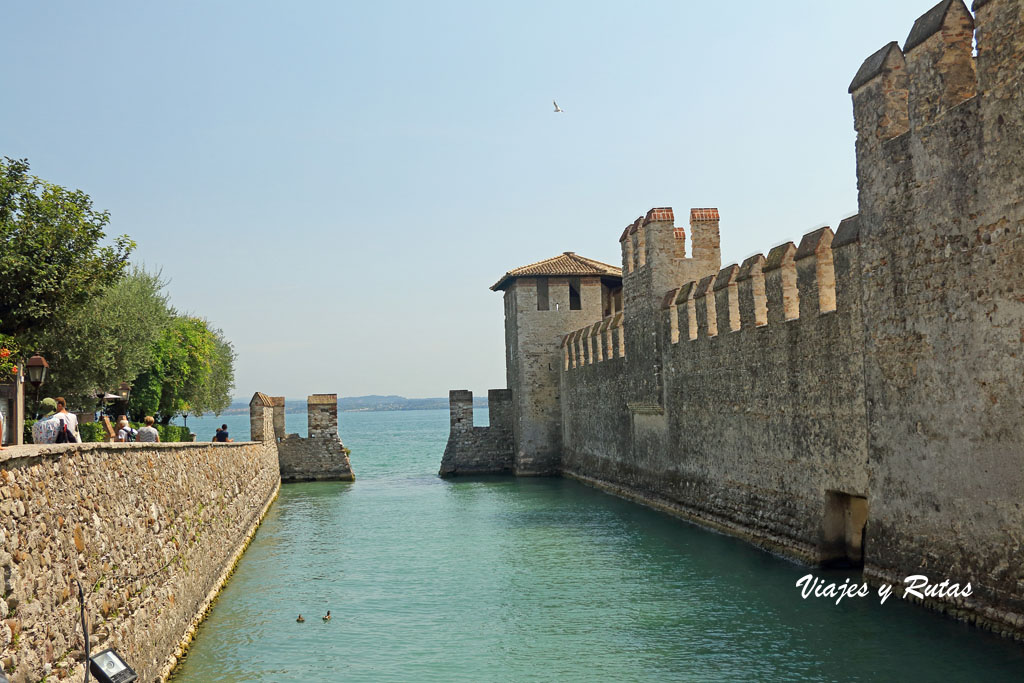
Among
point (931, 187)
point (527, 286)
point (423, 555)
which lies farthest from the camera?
point (527, 286)

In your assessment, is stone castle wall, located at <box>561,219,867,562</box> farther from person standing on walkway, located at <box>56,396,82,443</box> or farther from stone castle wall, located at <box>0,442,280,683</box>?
person standing on walkway, located at <box>56,396,82,443</box>

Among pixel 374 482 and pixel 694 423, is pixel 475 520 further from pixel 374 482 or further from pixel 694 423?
pixel 374 482

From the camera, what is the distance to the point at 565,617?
34.9ft

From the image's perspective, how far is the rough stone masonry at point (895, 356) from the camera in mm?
8141

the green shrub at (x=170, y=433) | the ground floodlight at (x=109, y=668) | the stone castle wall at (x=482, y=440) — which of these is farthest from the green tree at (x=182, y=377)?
the ground floodlight at (x=109, y=668)

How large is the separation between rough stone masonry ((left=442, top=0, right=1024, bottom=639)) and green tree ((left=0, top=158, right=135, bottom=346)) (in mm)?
10196

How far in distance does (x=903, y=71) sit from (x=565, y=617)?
6.93 meters

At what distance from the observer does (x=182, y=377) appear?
3184 cm

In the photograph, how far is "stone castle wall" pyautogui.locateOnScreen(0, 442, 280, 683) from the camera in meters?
5.05

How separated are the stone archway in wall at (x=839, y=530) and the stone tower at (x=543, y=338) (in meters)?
17.9

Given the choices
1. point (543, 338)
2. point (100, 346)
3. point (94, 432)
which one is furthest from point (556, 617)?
point (543, 338)

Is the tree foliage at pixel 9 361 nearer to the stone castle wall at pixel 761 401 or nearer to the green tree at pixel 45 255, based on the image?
the green tree at pixel 45 255

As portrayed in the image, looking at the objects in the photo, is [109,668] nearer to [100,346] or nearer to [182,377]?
[100,346]

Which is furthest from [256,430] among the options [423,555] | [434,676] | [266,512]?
[434,676]
